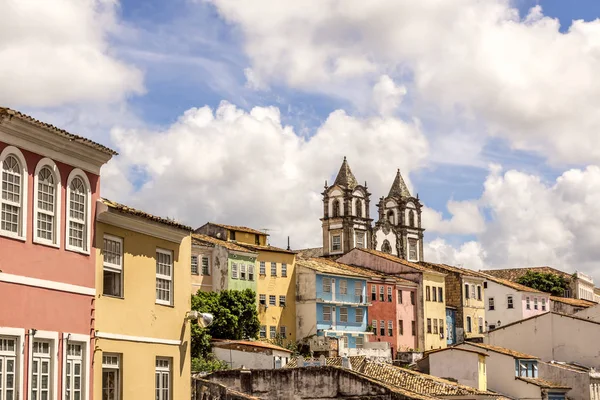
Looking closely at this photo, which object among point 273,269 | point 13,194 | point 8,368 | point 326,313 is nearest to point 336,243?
point 326,313

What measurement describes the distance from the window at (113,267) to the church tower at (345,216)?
317ft

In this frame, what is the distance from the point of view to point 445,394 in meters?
44.0

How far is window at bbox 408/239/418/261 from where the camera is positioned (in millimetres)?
129875

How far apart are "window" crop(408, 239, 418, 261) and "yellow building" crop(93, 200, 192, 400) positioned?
105 m

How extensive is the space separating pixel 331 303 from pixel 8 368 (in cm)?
6239

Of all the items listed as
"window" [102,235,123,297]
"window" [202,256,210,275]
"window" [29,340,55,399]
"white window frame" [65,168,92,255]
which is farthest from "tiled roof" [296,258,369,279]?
"window" [29,340,55,399]

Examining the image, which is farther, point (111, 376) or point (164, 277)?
point (164, 277)

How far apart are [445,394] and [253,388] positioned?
1044 centimetres

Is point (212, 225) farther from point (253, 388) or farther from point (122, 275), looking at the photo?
point (122, 275)

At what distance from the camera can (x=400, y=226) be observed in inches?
5128

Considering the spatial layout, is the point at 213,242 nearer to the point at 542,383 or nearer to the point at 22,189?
the point at 542,383

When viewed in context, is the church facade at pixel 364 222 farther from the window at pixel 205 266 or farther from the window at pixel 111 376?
the window at pixel 111 376

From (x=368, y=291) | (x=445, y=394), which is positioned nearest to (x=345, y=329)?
(x=368, y=291)

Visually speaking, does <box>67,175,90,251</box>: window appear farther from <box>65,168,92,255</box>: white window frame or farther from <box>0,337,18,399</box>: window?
<box>0,337,18,399</box>: window
